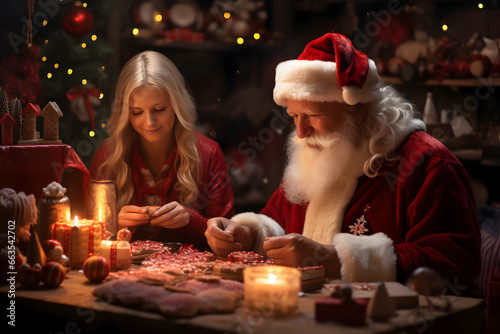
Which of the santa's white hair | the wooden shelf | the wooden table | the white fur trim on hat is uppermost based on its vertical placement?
the wooden shelf

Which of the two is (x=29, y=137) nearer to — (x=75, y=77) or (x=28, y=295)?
(x=28, y=295)

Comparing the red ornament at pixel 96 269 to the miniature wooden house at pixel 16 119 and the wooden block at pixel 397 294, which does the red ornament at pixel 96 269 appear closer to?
the wooden block at pixel 397 294

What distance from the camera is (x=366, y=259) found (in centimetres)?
212

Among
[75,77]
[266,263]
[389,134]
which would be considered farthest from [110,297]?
[75,77]

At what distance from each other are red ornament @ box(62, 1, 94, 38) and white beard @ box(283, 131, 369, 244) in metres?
2.08

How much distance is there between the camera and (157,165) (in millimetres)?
Result: 3117

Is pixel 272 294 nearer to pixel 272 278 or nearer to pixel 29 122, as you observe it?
pixel 272 278

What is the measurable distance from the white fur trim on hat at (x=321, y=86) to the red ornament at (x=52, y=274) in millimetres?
1154

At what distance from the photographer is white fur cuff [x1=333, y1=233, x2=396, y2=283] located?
6.92ft

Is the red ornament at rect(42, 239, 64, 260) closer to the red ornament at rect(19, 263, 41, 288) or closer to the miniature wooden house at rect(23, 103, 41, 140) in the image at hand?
the red ornament at rect(19, 263, 41, 288)

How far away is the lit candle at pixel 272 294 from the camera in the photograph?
1645mm

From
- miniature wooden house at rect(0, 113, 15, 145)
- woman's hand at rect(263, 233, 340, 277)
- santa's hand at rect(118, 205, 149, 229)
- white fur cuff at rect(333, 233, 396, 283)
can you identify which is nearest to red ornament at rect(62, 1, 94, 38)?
miniature wooden house at rect(0, 113, 15, 145)

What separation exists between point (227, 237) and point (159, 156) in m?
0.84

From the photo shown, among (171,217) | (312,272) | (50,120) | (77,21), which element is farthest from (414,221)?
(77,21)
